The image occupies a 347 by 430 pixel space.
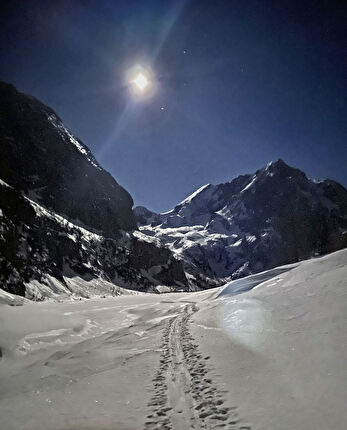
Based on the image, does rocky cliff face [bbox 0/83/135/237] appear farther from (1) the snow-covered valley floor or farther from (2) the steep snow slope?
(1) the snow-covered valley floor

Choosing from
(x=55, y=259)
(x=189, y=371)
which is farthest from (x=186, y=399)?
(x=55, y=259)

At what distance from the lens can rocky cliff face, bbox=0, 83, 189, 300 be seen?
4894cm

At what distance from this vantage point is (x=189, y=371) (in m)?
7.25

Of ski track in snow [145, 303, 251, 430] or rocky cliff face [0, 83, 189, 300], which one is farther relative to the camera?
rocky cliff face [0, 83, 189, 300]

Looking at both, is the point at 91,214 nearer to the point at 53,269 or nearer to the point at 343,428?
the point at 53,269

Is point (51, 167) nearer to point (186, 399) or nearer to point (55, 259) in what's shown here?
point (55, 259)

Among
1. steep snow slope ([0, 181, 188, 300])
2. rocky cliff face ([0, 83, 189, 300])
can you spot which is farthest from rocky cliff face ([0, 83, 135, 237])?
steep snow slope ([0, 181, 188, 300])

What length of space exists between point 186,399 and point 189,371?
166cm

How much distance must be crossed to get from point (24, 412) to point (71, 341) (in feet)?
18.8

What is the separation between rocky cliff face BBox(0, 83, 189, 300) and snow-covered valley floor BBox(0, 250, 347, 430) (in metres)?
31.8

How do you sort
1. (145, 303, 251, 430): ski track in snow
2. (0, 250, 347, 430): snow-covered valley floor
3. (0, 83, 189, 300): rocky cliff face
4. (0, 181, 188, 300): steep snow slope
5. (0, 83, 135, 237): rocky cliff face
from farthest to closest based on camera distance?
(0, 83, 135, 237): rocky cliff face → (0, 83, 189, 300): rocky cliff face → (0, 181, 188, 300): steep snow slope → (0, 250, 347, 430): snow-covered valley floor → (145, 303, 251, 430): ski track in snow

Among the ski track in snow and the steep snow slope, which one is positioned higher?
the steep snow slope

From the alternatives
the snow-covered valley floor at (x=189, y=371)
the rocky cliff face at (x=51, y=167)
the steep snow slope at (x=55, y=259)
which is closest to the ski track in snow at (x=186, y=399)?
the snow-covered valley floor at (x=189, y=371)

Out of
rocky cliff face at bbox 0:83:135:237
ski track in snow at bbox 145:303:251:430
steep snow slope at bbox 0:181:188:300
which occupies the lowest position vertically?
ski track in snow at bbox 145:303:251:430
